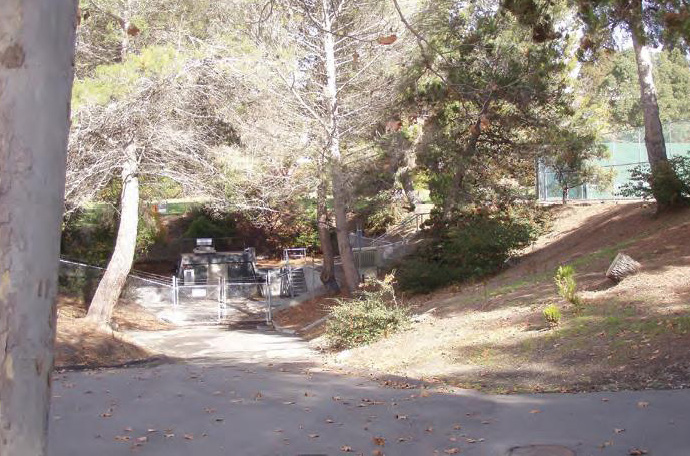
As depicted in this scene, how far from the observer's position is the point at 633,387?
9.75 metres

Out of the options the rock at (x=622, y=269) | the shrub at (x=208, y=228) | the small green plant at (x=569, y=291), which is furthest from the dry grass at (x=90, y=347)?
the shrub at (x=208, y=228)

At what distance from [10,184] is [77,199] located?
19344 mm

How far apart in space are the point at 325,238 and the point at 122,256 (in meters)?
10.1

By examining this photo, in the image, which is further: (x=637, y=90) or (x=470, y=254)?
(x=637, y=90)

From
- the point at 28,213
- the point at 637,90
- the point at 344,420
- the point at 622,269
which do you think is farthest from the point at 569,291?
the point at 637,90

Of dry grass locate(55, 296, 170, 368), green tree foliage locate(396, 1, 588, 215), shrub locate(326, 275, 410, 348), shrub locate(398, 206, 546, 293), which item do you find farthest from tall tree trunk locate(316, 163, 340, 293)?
shrub locate(326, 275, 410, 348)

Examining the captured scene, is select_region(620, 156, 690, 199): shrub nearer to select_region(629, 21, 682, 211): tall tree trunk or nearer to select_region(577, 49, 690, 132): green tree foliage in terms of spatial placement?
select_region(629, 21, 682, 211): tall tree trunk

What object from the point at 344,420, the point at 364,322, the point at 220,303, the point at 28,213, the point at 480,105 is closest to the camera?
the point at 28,213

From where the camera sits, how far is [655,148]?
2295 centimetres

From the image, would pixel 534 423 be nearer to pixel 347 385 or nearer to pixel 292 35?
pixel 347 385

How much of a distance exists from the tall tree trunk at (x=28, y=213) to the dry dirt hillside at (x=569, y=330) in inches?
313

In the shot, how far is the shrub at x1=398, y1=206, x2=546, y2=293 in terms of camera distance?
83.5 ft

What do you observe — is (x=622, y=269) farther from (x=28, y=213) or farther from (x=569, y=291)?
(x=28, y=213)

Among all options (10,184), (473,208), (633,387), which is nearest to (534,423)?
(633,387)
